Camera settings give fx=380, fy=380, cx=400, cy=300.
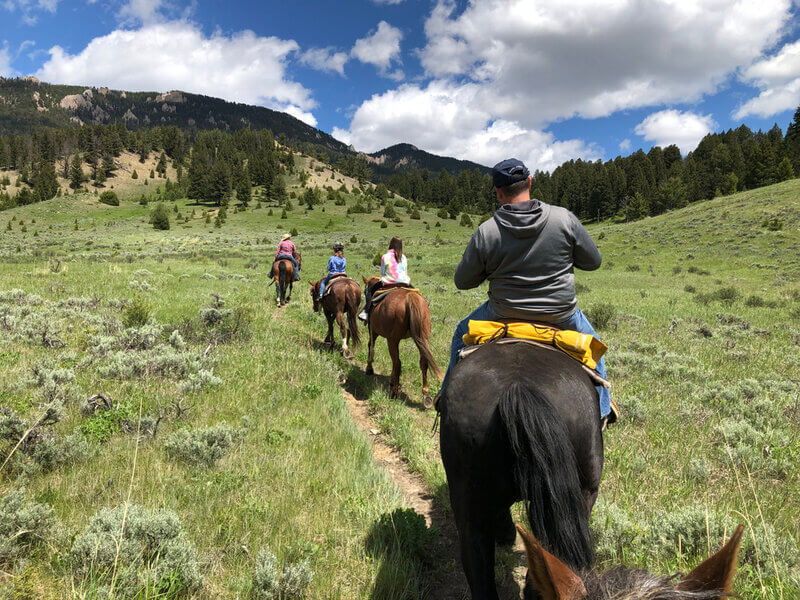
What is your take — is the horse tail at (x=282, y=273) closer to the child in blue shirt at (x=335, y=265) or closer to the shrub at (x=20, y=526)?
the child in blue shirt at (x=335, y=265)

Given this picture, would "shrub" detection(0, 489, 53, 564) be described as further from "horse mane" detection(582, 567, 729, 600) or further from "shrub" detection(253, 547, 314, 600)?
"horse mane" detection(582, 567, 729, 600)

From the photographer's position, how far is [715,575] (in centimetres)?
122

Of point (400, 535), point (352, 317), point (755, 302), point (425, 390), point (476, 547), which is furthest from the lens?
point (755, 302)

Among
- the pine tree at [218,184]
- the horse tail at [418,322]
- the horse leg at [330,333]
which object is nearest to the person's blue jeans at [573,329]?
the horse tail at [418,322]

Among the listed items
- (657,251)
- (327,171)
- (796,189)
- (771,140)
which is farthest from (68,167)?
(771,140)

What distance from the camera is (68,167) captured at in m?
109

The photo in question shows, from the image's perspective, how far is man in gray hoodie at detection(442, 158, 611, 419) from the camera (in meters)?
3.03

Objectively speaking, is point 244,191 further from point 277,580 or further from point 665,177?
point 665,177

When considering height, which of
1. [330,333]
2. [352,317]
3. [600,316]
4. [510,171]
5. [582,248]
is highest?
[510,171]

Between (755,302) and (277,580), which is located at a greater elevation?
(755,302)

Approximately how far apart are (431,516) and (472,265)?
2829 millimetres

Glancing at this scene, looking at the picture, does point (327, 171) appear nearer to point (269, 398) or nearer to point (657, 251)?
point (657, 251)

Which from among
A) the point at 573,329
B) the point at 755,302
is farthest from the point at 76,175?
the point at 755,302

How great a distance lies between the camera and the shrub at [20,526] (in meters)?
2.50
